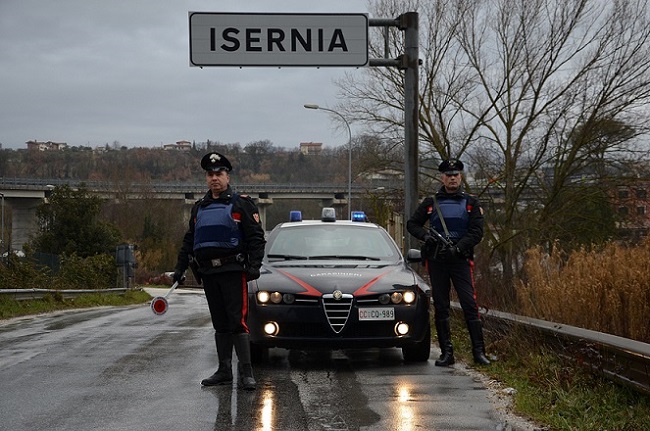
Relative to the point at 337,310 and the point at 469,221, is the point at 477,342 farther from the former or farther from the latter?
the point at 337,310

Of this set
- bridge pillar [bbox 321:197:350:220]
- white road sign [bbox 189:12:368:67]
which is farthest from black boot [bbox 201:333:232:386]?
bridge pillar [bbox 321:197:350:220]

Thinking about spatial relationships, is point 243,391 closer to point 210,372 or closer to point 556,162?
point 210,372

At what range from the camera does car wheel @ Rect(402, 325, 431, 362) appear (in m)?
8.61

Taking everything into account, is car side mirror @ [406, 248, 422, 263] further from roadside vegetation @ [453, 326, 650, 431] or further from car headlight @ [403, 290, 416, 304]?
roadside vegetation @ [453, 326, 650, 431]

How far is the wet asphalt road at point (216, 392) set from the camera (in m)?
5.82

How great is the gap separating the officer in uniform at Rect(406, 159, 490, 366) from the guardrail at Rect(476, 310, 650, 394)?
555 millimetres

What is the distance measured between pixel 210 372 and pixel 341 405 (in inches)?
77.8

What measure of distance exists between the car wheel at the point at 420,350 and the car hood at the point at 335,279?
461mm

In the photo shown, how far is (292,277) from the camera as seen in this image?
27.9 ft

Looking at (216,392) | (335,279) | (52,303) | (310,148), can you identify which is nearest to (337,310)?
(335,279)

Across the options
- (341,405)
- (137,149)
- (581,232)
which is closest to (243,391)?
(341,405)

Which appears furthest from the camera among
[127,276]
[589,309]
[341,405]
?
[127,276]

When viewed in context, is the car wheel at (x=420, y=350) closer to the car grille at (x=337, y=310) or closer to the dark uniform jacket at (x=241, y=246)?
the car grille at (x=337, y=310)

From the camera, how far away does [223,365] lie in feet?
24.2
